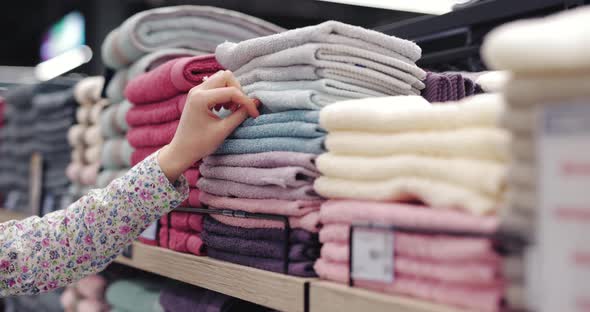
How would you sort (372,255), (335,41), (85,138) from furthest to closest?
(85,138) → (335,41) → (372,255)

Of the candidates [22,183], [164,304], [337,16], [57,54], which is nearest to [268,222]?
[164,304]

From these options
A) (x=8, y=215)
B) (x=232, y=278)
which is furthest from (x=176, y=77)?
(x=8, y=215)

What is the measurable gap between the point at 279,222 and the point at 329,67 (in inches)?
9.9

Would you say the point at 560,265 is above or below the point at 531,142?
below

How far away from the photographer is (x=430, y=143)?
0.77 m

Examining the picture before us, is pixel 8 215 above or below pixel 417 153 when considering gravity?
below

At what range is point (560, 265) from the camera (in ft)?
1.86

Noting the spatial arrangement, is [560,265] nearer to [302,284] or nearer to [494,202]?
[494,202]

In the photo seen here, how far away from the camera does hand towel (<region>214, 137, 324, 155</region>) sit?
972mm

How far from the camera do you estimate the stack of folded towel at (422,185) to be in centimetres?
69

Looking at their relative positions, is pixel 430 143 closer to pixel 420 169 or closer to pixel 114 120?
pixel 420 169

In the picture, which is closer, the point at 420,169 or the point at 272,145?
the point at 420,169

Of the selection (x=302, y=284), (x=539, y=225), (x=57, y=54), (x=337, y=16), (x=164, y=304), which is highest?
(x=337, y=16)

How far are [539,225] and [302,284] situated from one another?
1.35 feet
